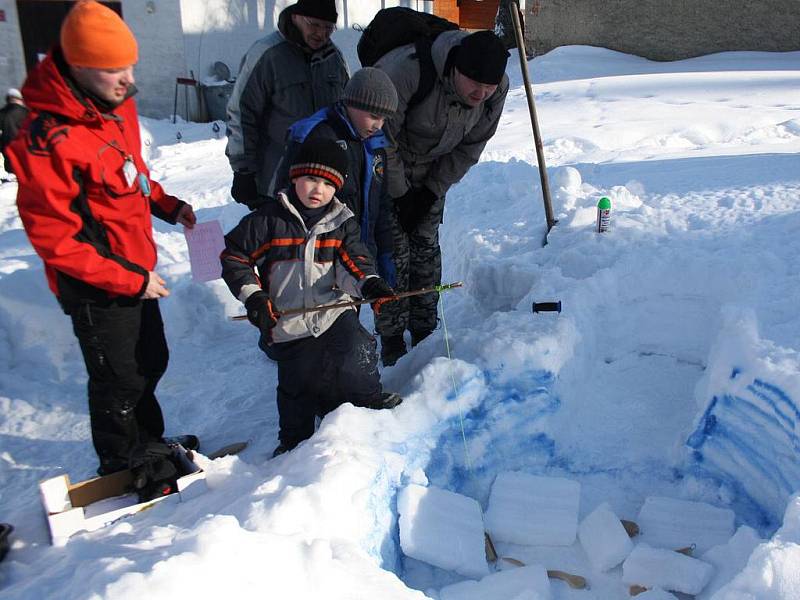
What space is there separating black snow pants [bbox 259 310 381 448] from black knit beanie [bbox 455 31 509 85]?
1240 mm

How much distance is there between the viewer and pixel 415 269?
4.06m

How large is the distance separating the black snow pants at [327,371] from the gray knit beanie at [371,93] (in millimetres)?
923

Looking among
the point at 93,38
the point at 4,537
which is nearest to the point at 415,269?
the point at 93,38

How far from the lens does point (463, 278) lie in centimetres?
520

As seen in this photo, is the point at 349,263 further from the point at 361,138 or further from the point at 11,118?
the point at 11,118

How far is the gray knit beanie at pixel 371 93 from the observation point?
295 cm

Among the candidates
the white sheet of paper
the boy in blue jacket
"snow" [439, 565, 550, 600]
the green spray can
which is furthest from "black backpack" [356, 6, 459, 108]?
"snow" [439, 565, 550, 600]

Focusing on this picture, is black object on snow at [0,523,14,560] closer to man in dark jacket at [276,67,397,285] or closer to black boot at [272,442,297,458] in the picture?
black boot at [272,442,297,458]

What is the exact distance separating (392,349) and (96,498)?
187cm

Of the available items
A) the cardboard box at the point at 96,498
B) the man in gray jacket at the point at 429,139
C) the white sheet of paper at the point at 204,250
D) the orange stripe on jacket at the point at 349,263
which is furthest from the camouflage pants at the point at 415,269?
the cardboard box at the point at 96,498

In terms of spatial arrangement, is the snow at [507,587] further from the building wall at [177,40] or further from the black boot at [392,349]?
the building wall at [177,40]

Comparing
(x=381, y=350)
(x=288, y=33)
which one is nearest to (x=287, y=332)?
(x=381, y=350)

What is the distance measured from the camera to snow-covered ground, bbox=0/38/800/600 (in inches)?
84.7

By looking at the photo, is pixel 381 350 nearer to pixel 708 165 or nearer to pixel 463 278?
pixel 463 278
